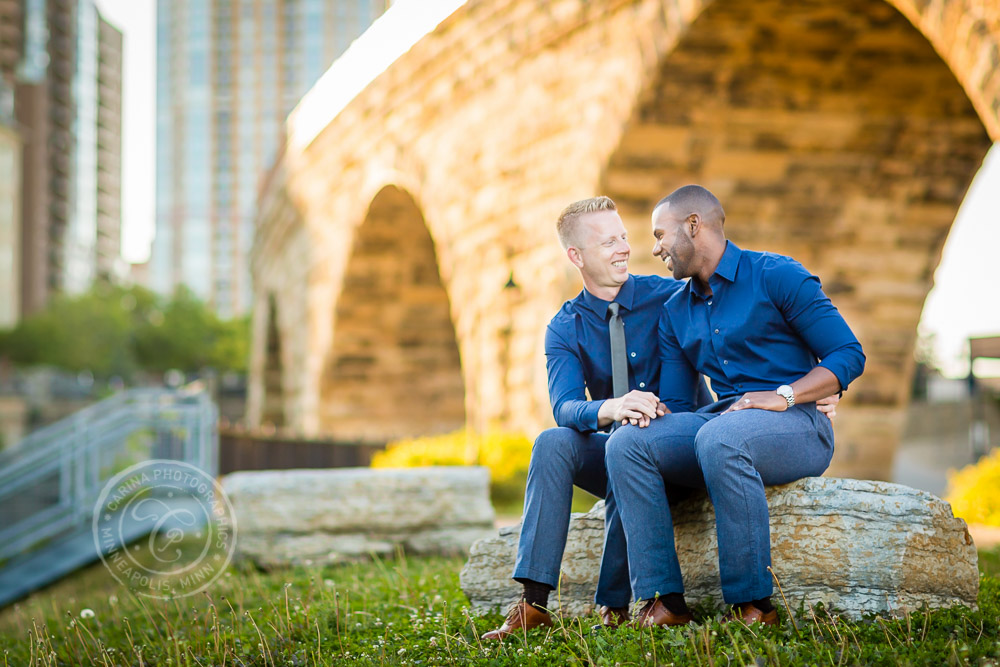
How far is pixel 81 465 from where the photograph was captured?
297 inches

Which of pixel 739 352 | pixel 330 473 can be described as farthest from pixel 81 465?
pixel 739 352

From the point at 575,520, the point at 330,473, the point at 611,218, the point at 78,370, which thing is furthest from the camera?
the point at 78,370

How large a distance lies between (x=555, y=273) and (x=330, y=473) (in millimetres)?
2700

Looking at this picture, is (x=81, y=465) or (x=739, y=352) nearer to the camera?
(x=739, y=352)

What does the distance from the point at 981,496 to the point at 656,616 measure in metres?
5.11

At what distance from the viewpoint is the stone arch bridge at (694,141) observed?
638 cm

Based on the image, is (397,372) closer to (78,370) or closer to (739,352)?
(739,352)

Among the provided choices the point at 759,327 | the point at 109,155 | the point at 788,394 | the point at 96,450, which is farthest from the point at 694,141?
the point at 109,155

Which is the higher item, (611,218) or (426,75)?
(426,75)

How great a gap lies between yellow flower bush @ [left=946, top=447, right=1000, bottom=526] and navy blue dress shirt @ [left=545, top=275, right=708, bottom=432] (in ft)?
14.3

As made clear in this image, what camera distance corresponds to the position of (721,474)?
2.49 metres

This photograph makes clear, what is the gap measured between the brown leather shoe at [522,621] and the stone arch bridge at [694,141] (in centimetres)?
318

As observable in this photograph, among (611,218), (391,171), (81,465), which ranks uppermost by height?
(391,171)

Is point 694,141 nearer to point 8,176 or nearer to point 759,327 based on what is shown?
point 759,327
